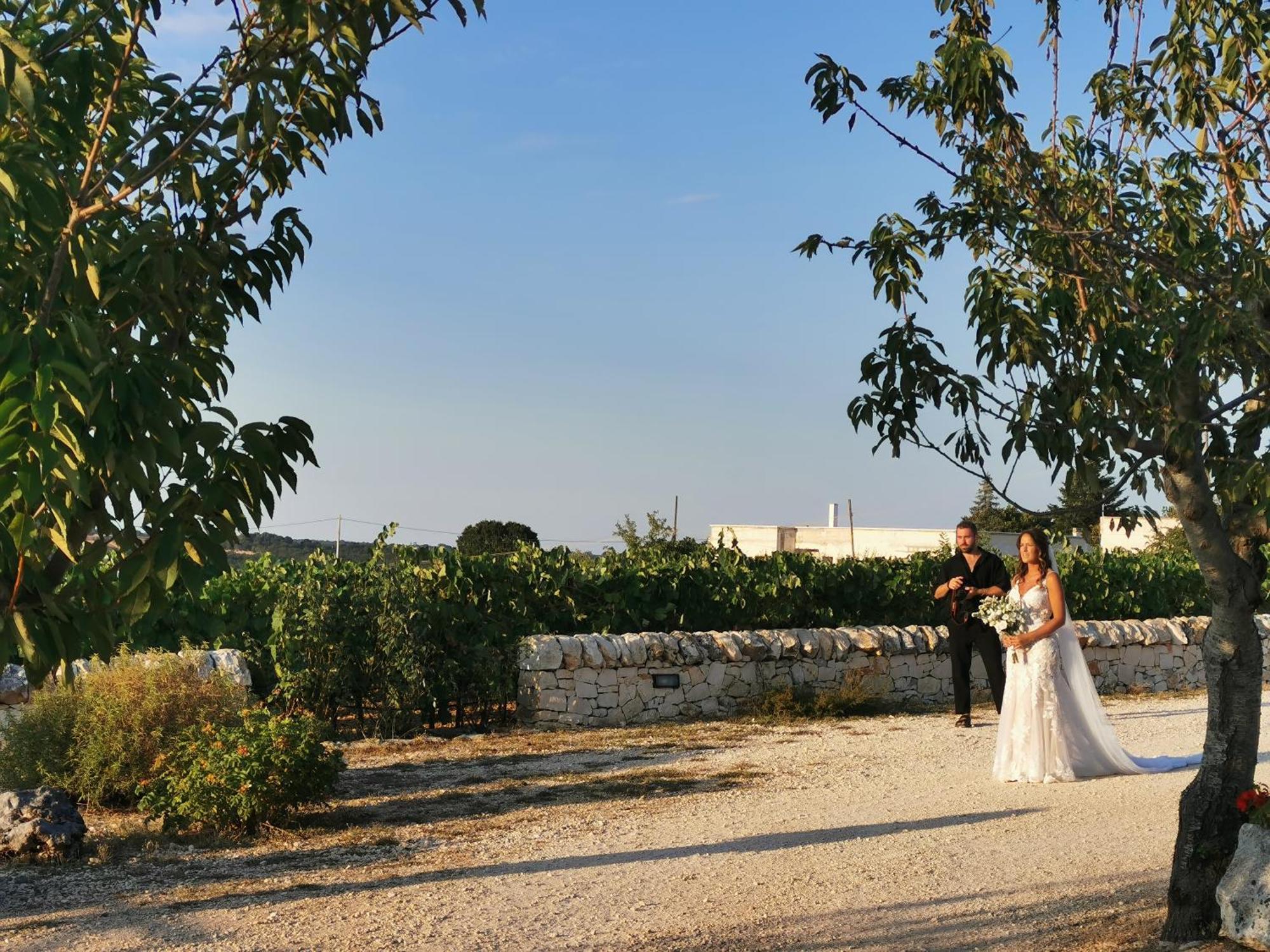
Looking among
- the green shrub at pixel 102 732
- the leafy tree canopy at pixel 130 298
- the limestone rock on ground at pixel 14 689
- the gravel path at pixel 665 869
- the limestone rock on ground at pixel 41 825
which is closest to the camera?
the leafy tree canopy at pixel 130 298

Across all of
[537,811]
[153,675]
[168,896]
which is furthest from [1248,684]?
[153,675]

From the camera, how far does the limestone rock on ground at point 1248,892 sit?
539cm

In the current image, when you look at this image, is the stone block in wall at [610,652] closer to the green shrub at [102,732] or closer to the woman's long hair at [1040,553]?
the woman's long hair at [1040,553]

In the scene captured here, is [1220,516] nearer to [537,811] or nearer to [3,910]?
[537,811]

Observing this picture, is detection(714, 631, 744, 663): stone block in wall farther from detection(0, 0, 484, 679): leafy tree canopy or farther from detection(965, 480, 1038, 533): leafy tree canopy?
detection(965, 480, 1038, 533): leafy tree canopy

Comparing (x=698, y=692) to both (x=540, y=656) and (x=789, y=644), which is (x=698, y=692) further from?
(x=540, y=656)

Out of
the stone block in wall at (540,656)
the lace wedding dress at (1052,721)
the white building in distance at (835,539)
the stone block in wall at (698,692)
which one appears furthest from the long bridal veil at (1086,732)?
the white building in distance at (835,539)

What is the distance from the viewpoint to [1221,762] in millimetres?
5953

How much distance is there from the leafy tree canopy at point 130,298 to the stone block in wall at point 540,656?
7890 mm

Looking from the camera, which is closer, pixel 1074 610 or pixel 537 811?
pixel 537 811

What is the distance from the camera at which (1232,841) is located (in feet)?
19.2

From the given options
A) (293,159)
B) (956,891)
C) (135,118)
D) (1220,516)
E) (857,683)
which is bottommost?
(956,891)

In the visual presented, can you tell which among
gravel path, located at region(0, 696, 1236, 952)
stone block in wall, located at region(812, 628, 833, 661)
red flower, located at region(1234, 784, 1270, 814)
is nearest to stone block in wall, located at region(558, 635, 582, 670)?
gravel path, located at region(0, 696, 1236, 952)

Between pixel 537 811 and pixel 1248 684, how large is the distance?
4.58m
